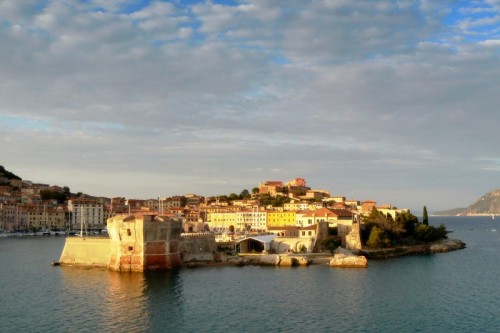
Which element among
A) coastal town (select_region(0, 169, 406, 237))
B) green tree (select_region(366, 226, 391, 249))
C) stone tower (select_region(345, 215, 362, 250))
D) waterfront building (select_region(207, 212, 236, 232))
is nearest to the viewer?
stone tower (select_region(345, 215, 362, 250))

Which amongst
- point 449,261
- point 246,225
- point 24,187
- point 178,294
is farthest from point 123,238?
point 24,187

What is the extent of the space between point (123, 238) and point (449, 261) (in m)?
27.9

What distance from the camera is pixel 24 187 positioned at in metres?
136

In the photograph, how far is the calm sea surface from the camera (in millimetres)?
24453

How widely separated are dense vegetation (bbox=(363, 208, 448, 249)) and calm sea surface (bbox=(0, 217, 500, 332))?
9.82 m

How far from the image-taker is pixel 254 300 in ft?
96.2

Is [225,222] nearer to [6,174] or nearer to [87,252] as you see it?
[87,252]

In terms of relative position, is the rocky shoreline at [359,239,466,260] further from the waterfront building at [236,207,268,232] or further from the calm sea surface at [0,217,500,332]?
the waterfront building at [236,207,268,232]

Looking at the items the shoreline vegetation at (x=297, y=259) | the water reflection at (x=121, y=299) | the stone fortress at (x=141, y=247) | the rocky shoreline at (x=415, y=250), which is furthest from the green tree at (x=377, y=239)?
the water reflection at (x=121, y=299)

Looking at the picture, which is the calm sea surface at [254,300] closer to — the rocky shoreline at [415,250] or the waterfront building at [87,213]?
the rocky shoreline at [415,250]

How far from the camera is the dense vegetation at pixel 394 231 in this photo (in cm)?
5294

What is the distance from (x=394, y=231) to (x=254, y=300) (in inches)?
1234

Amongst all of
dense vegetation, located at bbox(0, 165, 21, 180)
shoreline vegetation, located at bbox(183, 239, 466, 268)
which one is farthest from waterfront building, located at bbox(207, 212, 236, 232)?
dense vegetation, located at bbox(0, 165, 21, 180)

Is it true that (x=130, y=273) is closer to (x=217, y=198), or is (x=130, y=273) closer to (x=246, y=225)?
(x=246, y=225)
